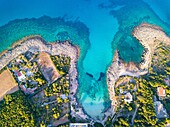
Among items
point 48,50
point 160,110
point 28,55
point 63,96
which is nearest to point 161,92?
point 160,110

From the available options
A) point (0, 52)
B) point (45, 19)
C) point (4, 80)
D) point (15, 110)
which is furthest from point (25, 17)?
point (15, 110)

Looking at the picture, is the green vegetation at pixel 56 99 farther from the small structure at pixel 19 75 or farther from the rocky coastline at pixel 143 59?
the rocky coastline at pixel 143 59

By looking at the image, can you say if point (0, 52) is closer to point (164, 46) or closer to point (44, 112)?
point (44, 112)

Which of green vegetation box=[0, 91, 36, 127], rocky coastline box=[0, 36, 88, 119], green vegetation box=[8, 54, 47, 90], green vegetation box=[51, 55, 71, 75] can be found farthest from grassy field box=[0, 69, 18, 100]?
green vegetation box=[51, 55, 71, 75]

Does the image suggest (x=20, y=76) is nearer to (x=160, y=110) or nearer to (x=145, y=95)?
(x=145, y=95)

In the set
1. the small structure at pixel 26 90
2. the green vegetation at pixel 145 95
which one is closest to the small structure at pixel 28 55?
the small structure at pixel 26 90
